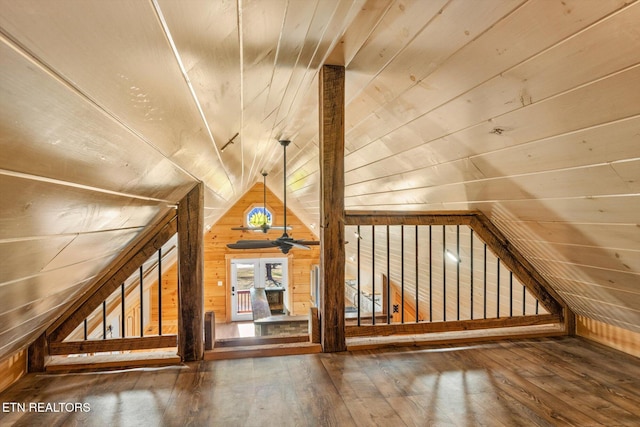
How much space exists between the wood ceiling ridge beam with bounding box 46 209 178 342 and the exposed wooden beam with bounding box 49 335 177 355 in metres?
0.05

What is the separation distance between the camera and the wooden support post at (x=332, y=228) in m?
2.09

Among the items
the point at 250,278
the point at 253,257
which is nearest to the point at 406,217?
the point at 253,257

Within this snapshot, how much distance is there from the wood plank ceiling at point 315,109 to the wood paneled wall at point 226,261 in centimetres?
570

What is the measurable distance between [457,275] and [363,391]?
6.29ft

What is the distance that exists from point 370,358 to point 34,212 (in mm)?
1728

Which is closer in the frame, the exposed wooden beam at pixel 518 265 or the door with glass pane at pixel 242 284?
the exposed wooden beam at pixel 518 265

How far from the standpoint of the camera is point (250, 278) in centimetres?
832

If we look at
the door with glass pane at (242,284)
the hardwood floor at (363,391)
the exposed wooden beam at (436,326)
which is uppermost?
the exposed wooden beam at (436,326)

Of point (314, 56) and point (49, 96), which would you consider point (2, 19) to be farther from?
point (314, 56)

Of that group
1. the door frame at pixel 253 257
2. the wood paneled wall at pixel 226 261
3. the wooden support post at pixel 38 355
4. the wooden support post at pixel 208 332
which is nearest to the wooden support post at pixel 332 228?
the wooden support post at pixel 208 332

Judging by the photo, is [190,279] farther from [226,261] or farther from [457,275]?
[226,261]

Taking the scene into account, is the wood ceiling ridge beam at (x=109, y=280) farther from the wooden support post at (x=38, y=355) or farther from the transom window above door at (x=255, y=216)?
the transom window above door at (x=255, y=216)

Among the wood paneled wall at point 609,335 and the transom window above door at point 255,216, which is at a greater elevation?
the transom window above door at point 255,216

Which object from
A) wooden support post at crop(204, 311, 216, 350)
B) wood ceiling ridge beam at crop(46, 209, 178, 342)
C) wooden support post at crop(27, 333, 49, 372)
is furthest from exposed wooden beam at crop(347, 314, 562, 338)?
wooden support post at crop(27, 333, 49, 372)
